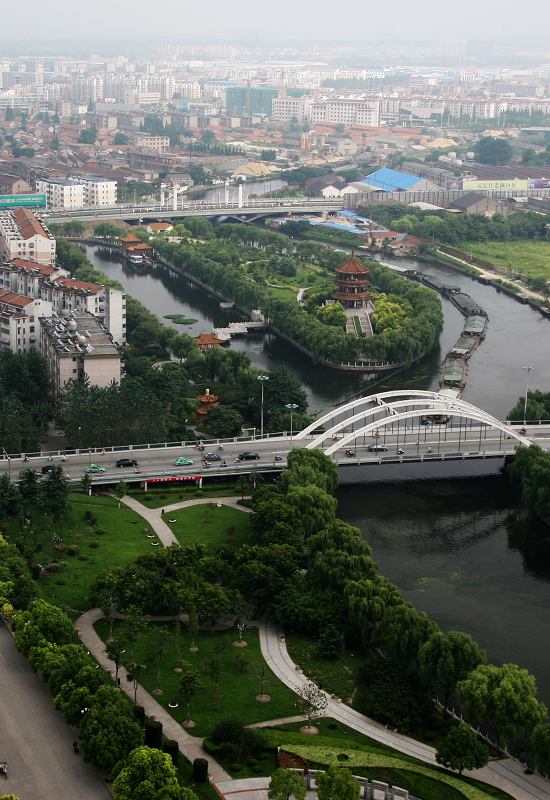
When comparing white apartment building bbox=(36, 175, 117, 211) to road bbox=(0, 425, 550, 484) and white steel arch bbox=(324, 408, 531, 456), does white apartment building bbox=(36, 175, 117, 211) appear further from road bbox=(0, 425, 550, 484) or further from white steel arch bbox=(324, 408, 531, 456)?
white steel arch bbox=(324, 408, 531, 456)

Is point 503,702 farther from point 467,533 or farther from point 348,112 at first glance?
point 348,112

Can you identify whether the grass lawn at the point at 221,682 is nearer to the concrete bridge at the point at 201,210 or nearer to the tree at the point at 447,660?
the tree at the point at 447,660

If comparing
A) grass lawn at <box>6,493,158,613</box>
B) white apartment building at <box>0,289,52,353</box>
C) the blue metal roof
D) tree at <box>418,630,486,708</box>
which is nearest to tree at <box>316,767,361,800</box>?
tree at <box>418,630,486,708</box>

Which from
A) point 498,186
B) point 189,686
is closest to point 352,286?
point 189,686

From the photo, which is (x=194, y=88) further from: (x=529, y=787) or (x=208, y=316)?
(x=529, y=787)

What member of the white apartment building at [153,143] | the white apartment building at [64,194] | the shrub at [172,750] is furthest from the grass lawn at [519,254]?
the shrub at [172,750]
